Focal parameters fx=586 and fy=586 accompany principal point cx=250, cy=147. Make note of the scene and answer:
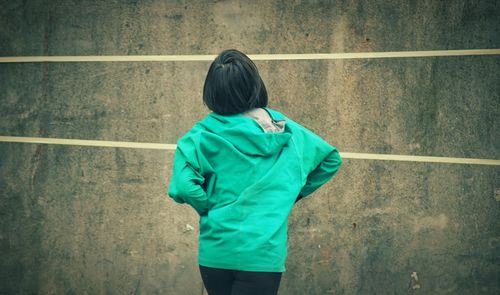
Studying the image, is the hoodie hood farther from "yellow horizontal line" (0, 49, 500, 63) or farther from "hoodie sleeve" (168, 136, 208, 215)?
"yellow horizontal line" (0, 49, 500, 63)

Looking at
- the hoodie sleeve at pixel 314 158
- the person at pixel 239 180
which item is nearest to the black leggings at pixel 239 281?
the person at pixel 239 180

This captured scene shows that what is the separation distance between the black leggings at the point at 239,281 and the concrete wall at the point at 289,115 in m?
1.42

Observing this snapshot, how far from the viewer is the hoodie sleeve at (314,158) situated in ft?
8.22

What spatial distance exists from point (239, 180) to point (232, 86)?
0.38 metres

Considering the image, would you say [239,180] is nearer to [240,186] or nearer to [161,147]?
[240,186]

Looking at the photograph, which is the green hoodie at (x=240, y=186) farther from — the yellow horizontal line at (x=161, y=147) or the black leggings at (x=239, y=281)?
the yellow horizontal line at (x=161, y=147)

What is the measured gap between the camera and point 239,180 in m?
2.33

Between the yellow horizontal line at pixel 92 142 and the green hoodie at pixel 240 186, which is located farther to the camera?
the yellow horizontal line at pixel 92 142

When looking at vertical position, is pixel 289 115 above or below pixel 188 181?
above

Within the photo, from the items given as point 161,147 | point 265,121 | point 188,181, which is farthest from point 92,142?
point 265,121

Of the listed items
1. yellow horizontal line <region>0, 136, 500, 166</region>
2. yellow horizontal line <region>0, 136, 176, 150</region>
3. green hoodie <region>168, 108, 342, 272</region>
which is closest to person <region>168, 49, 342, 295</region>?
green hoodie <region>168, 108, 342, 272</region>

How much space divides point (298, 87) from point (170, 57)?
34.7 inches

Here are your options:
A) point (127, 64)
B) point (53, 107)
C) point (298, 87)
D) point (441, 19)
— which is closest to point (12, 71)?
point (53, 107)

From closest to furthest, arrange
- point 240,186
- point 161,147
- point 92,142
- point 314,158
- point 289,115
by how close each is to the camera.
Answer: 1. point 240,186
2. point 314,158
3. point 289,115
4. point 161,147
5. point 92,142
